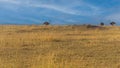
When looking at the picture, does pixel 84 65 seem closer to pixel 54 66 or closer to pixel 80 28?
pixel 54 66

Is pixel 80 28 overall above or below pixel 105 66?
above

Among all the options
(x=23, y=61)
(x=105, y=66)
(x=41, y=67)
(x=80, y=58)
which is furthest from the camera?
(x=80, y=58)

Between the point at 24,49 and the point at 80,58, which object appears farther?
the point at 24,49

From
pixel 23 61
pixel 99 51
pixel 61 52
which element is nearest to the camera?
pixel 23 61

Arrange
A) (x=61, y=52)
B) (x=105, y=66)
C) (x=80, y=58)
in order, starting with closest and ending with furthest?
(x=105, y=66)
(x=80, y=58)
(x=61, y=52)

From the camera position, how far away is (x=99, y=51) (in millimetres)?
20609

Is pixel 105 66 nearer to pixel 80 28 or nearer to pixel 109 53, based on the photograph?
pixel 109 53

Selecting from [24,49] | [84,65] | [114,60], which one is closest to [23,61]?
[84,65]

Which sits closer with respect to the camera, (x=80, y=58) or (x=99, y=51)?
(x=80, y=58)

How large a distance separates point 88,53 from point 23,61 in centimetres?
457

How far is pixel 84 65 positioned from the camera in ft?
49.3

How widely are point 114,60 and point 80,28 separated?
36493 mm

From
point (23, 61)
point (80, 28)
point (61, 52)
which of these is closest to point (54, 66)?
point (23, 61)

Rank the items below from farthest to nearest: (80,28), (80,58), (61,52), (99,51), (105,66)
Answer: (80,28), (99,51), (61,52), (80,58), (105,66)
